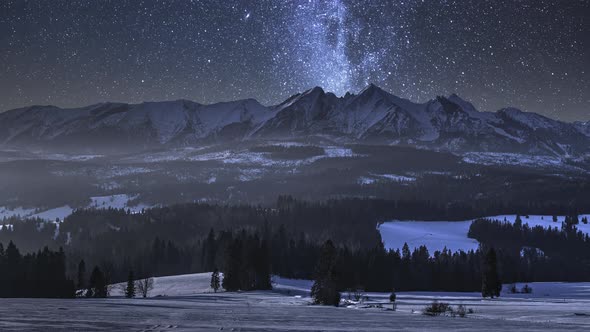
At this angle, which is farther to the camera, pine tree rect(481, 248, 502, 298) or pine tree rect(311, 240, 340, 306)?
pine tree rect(481, 248, 502, 298)

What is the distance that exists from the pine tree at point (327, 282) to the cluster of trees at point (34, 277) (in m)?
69.6

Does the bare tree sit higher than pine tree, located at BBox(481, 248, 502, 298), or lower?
lower

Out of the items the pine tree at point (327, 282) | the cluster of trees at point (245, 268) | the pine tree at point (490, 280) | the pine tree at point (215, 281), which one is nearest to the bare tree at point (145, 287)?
the pine tree at point (215, 281)

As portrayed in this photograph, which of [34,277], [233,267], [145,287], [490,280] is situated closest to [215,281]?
[233,267]

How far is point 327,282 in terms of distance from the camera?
6794cm

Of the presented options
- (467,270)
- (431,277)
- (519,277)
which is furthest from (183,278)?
(519,277)

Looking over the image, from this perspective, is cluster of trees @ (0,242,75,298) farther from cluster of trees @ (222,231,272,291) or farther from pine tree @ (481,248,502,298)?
pine tree @ (481,248,502,298)

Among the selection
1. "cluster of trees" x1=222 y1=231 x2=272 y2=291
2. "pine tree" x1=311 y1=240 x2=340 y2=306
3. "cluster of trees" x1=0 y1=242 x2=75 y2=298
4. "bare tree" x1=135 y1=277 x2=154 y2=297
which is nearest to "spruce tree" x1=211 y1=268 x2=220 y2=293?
"cluster of trees" x1=222 y1=231 x2=272 y2=291

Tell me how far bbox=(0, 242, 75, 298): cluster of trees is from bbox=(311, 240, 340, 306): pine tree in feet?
228

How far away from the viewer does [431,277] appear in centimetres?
17150

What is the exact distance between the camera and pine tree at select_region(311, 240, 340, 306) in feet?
214

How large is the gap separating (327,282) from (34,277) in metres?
78.8

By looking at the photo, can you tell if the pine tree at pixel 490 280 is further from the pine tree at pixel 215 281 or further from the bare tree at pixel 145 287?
the bare tree at pixel 145 287

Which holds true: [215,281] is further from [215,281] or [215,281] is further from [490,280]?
[490,280]
